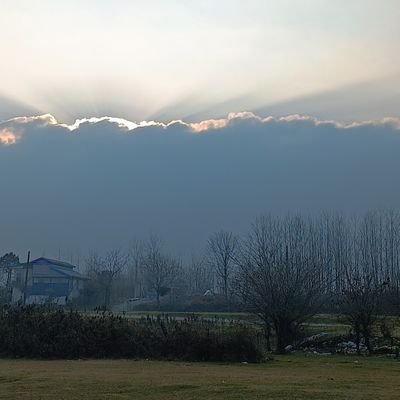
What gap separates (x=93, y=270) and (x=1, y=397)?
74.3m

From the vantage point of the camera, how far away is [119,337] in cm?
2778

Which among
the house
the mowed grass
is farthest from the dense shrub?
the house

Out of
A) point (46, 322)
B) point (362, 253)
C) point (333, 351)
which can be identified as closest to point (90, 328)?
point (46, 322)

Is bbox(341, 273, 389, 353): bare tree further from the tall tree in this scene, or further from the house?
the tall tree

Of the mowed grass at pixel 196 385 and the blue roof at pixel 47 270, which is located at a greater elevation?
the blue roof at pixel 47 270

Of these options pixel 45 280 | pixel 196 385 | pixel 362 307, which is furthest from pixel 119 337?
pixel 45 280

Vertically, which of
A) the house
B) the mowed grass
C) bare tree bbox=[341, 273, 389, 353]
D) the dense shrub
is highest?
the house

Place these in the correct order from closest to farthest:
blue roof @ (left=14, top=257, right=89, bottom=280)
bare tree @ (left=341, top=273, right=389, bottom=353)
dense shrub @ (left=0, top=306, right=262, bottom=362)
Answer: dense shrub @ (left=0, top=306, right=262, bottom=362)
bare tree @ (left=341, top=273, right=389, bottom=353)
blue roof @ (left=14, top=257, right=89, bottom=280)

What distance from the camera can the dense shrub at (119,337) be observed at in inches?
1010

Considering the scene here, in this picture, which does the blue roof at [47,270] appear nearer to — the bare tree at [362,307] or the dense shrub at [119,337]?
the dense shrub at [119,337]

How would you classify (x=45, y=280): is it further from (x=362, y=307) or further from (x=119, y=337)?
(x=362, y=307)

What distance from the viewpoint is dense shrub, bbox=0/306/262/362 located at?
25656mm

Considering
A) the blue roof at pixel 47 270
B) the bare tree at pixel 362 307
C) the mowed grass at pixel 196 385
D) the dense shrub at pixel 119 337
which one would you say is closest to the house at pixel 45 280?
the blue roof at pixel 47 270

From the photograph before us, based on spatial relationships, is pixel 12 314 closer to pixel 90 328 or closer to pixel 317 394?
pixel 90 328
